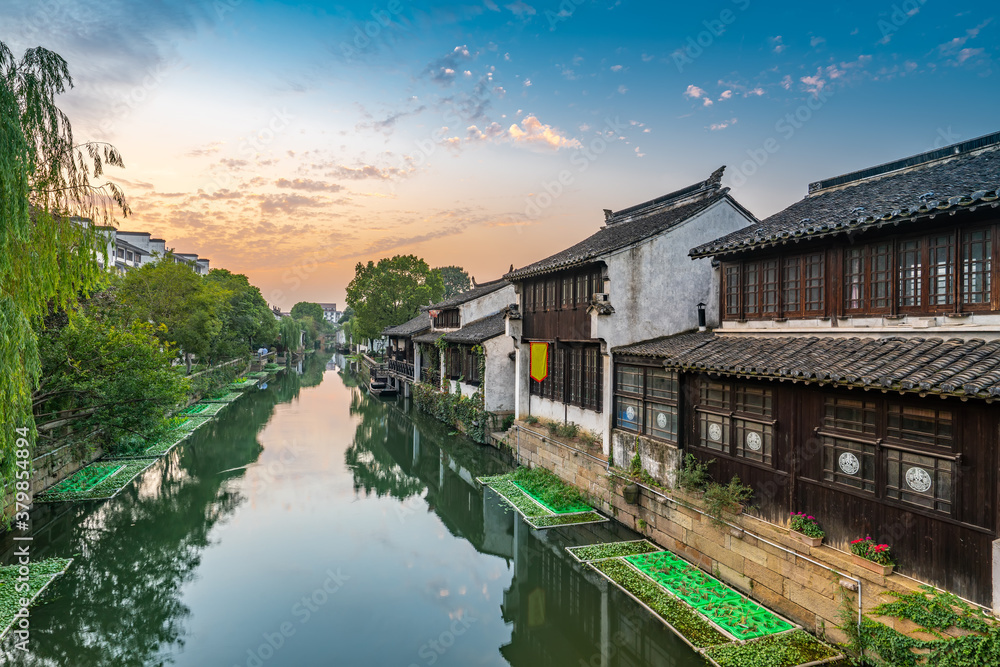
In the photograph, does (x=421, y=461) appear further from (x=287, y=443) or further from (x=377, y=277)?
(x=377, y=277)

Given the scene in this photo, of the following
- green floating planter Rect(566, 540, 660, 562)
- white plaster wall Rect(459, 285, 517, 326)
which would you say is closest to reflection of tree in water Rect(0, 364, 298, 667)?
green floating planter Rect(566, 540, 660, 562)

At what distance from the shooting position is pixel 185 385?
2036 centimetres

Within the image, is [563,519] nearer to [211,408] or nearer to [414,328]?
[211,408]

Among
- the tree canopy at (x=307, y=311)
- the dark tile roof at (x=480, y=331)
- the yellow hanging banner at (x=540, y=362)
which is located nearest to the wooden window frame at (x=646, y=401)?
the yellow hanging banner at (x=540, y=362)

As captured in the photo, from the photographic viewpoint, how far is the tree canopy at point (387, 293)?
5481 centimetres

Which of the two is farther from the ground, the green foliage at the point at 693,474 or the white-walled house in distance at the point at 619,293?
the white-walled house in distance at the point at 619,293

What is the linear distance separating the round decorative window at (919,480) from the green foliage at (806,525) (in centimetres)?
176

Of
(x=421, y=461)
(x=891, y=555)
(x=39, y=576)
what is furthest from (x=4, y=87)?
(x=421, y=461)

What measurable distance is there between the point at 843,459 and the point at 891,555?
1.51 meters

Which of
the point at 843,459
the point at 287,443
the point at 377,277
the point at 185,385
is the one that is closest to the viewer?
the point at 843,459

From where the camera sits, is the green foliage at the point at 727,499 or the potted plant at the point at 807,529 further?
the green foliage at the point at 727,499

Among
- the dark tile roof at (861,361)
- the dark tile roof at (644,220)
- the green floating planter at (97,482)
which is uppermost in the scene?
the dark tile roof at (644,220)

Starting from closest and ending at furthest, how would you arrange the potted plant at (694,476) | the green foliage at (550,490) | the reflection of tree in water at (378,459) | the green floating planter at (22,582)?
the green floating planter at (22,582)
the potted plant at (694,476)
the green foliage at (550,490)
the reflection of tree in water at (378,459)

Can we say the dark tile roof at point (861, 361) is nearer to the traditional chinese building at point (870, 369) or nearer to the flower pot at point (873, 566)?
the traditional chinese building at point (870, 369)
